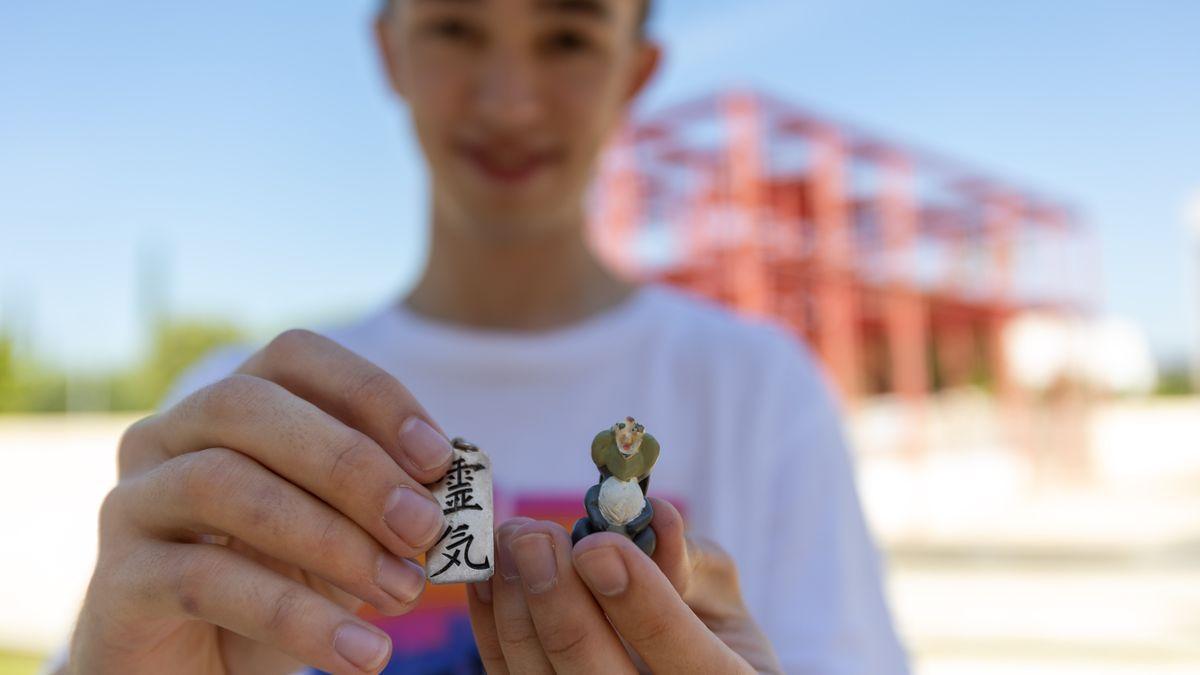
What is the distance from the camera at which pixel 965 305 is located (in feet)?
64.2

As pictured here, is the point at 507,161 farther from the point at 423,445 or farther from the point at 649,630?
the point at 649,630

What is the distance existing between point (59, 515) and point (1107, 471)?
22.9 metres

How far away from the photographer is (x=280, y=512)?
100 cm

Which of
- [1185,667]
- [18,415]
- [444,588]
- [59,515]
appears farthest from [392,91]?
[18,415]

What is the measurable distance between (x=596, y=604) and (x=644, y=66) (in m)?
1.66

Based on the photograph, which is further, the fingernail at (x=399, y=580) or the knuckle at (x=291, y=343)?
the knuckle at (x=291, y=343)

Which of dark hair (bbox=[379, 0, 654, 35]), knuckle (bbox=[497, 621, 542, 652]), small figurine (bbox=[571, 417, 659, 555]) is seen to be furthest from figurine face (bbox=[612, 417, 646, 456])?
dark hair (bbox=[379, 0, 654, 35])

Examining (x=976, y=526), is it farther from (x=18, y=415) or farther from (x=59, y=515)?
(x=18, y=415)

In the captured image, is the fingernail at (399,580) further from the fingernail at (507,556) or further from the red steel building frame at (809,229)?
the red steel building frame at (809,229)

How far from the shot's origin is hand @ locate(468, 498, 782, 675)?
912 mm

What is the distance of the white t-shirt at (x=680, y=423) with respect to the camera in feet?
6.39

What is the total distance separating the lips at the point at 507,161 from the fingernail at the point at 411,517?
113cm

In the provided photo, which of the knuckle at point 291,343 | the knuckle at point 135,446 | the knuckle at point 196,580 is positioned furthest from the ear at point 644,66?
the knuckle at point 196,580

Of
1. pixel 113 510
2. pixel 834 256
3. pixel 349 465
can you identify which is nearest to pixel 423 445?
pixel 349 465
